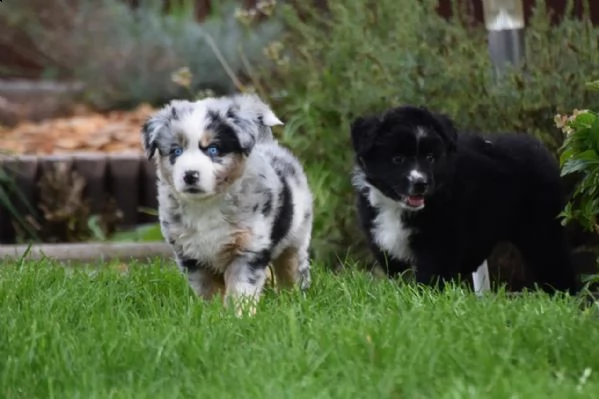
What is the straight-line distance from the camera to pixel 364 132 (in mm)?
6879

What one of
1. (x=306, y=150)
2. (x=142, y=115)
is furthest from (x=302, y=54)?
(x=142, y=115)

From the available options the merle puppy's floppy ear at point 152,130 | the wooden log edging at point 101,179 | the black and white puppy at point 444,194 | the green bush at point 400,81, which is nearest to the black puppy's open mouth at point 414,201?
the black and white puppy at point 444,194

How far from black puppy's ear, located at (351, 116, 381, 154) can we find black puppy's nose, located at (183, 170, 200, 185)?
108 centimetres

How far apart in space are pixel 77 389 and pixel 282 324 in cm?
101

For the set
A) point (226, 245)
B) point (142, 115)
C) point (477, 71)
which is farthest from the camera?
point (142, 115)

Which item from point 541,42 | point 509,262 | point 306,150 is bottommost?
point 509,262

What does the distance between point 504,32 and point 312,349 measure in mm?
3681

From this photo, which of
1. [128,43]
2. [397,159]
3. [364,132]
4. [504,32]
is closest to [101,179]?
[128,43]

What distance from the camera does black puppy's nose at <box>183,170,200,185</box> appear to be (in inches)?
239

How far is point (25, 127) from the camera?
11945 mm

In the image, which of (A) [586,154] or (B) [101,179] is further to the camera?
(B) [101,179]

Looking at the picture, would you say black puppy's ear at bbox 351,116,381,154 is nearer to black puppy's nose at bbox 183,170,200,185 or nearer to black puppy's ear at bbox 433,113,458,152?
black puppy's ear at bbox 433,113,458,152

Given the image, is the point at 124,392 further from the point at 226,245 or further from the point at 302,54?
the point at 302,54

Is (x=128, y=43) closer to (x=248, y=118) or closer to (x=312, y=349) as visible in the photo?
(x=248, y=118)
